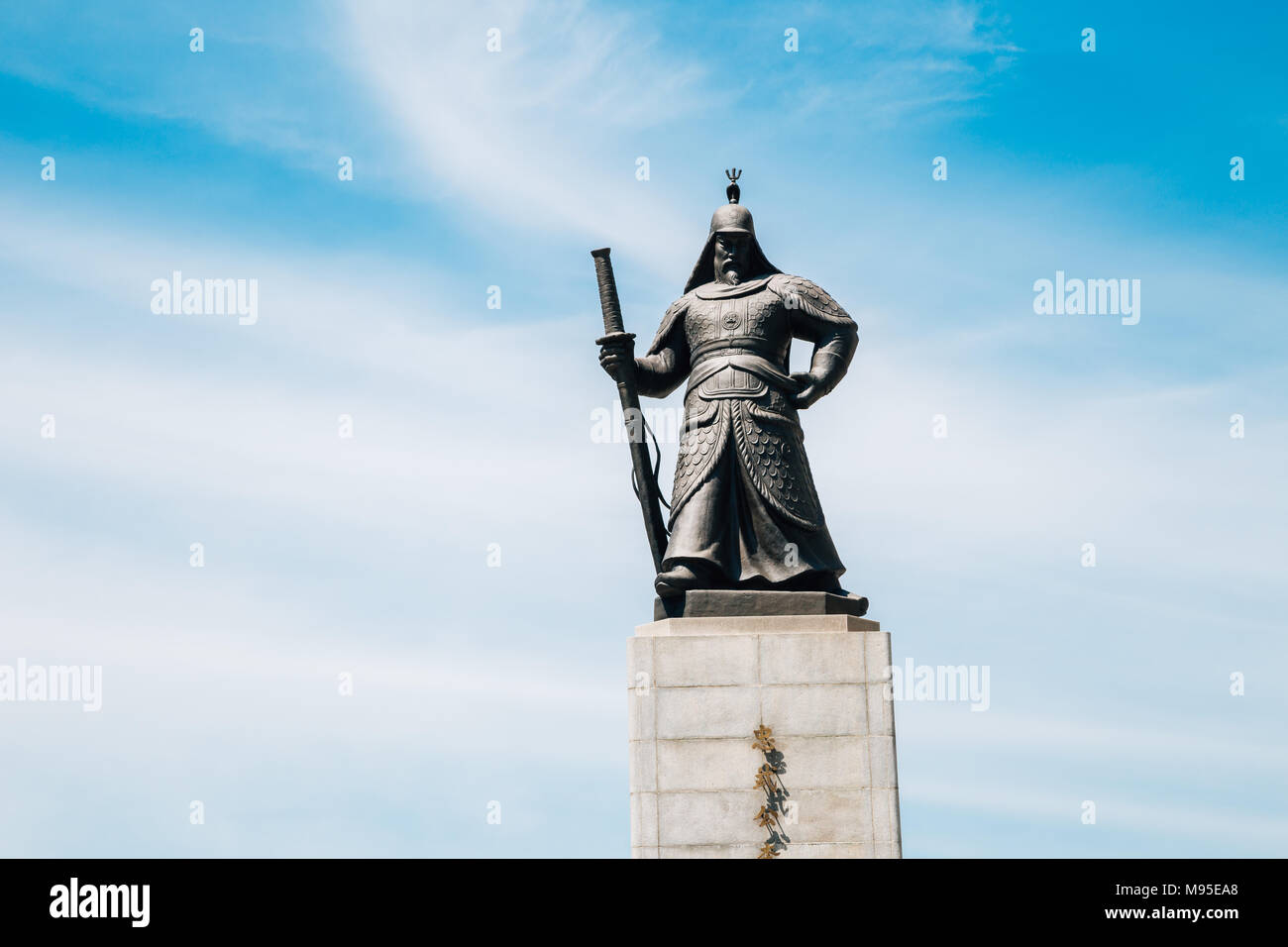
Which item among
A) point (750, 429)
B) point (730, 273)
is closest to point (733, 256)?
point (730, 273)

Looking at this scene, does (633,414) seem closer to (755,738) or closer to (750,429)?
(750,429)

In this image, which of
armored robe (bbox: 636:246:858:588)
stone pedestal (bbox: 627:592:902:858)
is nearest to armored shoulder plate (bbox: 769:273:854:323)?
armored robe (bbox: 636:246:858:588)

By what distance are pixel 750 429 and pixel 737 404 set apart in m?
0.27

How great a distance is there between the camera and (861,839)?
12.9m

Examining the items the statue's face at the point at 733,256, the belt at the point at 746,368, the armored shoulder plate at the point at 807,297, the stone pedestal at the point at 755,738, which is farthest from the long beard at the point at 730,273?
the stone pedestal at the point at 755,738

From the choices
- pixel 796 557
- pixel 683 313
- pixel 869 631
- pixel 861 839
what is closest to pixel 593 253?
→ pixel 683 313

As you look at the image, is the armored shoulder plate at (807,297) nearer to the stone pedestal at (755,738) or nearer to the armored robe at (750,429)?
the armored robe at (750,429)

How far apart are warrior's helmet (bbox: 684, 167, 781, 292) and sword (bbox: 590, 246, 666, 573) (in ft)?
3.39

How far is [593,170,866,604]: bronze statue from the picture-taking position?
13.9 m

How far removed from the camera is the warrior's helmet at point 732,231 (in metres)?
14.9

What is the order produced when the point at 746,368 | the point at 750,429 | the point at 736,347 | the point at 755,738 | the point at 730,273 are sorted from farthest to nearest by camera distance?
the point at 730,273, the point at 736,347, the point at 746,368, the point at 750,429, the point at 755,738

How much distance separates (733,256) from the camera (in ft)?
48.8

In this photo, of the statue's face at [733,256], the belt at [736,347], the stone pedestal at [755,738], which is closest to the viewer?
the stone pedestal at [755,738]

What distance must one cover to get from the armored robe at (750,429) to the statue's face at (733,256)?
0.28 feet
